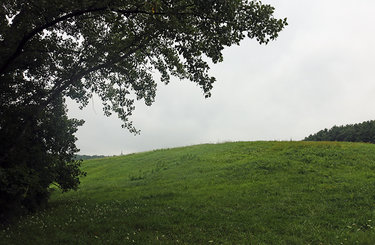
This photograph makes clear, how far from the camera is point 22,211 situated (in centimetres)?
1511

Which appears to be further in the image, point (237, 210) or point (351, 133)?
point (351, 133)

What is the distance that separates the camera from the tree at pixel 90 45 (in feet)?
34.9

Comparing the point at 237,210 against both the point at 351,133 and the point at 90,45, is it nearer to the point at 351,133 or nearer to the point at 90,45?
the point at 90,45

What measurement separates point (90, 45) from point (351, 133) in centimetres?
9294

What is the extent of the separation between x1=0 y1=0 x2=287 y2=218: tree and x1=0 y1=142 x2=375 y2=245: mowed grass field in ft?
13.0

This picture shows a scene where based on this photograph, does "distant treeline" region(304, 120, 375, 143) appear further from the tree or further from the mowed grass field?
the tree

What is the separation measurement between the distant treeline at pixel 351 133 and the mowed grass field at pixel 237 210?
62.8m

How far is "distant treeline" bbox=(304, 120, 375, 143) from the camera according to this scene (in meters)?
78.9

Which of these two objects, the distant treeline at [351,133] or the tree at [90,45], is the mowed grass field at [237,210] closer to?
the tree at [90,45]

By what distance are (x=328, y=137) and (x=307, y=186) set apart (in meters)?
90.0

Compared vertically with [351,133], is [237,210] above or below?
below

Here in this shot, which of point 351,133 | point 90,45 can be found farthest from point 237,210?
point 351,133

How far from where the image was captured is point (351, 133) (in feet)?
281

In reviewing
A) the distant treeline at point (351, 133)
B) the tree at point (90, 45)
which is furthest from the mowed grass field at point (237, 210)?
the distant treeline at point (351, 133)
